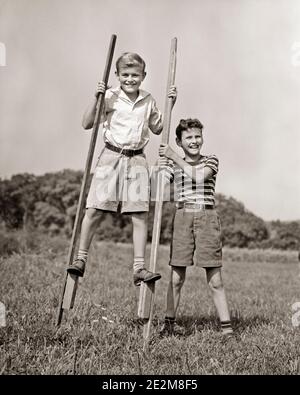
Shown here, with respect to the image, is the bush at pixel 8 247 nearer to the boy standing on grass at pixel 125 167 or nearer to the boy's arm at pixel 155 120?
the boy standing on grass at pixel 125 167

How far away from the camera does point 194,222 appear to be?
5.62 m

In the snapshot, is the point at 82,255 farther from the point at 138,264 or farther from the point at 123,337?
the point at 123,337

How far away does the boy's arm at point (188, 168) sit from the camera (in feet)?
17.6

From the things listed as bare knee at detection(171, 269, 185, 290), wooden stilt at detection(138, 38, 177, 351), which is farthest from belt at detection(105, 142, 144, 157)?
bare knee at detection(171, 269, 185, 290)

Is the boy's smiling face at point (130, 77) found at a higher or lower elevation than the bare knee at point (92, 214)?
higher

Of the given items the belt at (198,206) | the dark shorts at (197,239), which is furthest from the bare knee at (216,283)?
the belt at (198,206)

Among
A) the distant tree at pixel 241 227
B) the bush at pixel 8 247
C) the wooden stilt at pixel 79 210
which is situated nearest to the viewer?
the wooden stilt at pixel 79 210

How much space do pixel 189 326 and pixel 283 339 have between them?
3.79ft

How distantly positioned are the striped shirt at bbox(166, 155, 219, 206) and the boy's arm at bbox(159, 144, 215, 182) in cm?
3

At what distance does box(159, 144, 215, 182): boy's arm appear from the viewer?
5.36m
